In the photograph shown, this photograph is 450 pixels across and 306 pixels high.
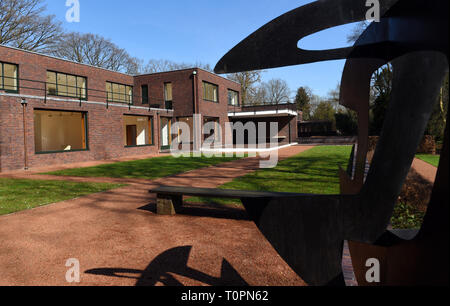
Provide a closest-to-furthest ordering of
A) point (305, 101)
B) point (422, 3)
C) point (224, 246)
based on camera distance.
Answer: point (422, 3), point (224, 246), point (305, 101)

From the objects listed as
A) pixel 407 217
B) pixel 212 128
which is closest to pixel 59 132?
pixel 212 128

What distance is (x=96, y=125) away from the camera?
18.3 meters

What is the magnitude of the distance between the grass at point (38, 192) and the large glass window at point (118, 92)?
55.0ft

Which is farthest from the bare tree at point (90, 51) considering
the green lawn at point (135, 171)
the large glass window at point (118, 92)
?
the green lawn at point (135, 171)

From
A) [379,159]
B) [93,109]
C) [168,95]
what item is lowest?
[379,159]

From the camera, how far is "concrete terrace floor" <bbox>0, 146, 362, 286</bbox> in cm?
319

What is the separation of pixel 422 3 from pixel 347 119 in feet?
115

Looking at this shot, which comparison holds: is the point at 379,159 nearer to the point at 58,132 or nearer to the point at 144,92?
the point at 58,132

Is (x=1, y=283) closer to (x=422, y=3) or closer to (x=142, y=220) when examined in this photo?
(x=142, y=220)

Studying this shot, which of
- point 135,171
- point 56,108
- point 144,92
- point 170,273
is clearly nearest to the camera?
point 170,273

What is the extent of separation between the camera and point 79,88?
19.1 meters

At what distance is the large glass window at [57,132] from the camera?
2246cm

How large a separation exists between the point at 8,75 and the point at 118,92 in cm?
920
